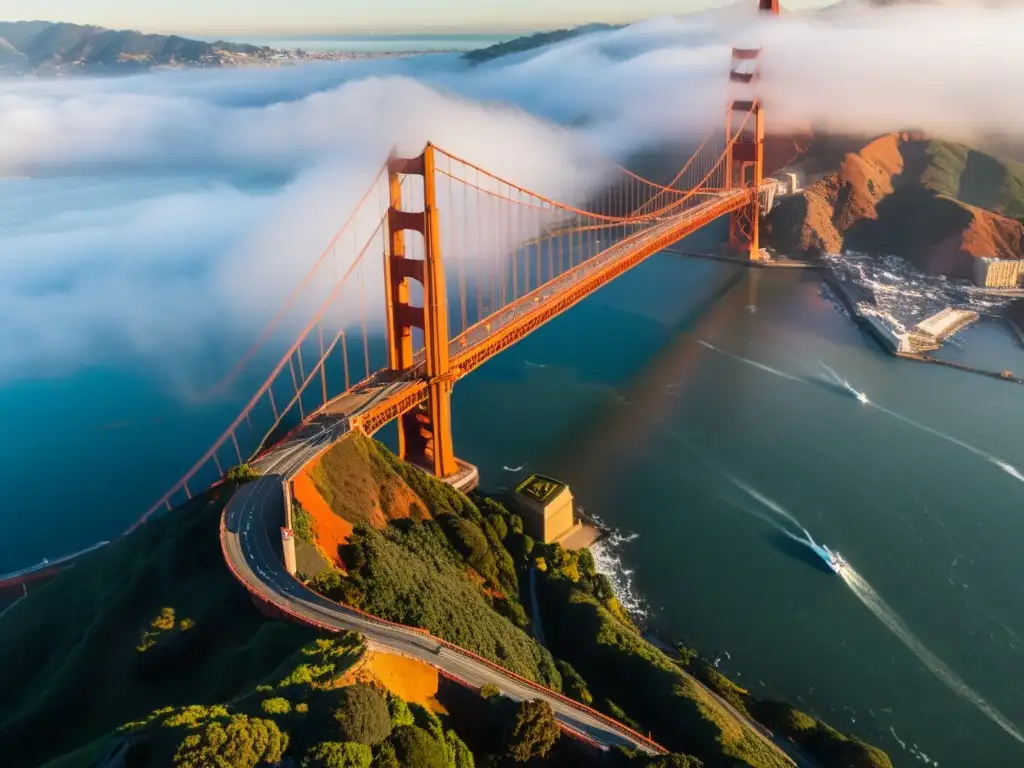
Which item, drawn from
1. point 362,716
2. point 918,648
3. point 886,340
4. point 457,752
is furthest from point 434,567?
point 886,340

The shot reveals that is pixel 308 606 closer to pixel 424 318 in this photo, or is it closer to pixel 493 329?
pixel 424 318

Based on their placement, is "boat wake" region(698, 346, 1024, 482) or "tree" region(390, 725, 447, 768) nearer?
"tree" region(390, 725, 447, 768)

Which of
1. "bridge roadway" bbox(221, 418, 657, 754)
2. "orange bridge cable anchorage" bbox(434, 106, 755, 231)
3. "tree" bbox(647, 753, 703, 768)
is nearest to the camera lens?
"tree" bbox(647, 753, 703, 768)

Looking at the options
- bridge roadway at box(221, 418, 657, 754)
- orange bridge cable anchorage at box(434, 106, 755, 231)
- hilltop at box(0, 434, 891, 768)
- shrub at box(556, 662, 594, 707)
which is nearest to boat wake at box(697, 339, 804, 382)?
orange bridge cable anchorage at box(434, 106, 755, 231)

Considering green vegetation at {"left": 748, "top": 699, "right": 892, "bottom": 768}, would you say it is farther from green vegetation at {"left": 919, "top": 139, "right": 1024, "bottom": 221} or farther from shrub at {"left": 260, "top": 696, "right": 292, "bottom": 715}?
green vegetation at {"left": 919, "top": 139, "right": 1024, "bottom": 221}

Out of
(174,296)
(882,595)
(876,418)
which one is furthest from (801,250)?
(174,296)
